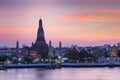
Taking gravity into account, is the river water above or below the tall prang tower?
below

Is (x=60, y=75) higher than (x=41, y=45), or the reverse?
(x=41, y=45)

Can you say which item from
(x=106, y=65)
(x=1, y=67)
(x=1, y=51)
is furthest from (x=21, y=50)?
(x=1, y=67)

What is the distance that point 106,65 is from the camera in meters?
95.8

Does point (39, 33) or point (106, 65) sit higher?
point (39, 33)

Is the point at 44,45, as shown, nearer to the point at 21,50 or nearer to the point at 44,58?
the point at 44,58

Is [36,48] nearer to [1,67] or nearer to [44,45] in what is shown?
[44,45]

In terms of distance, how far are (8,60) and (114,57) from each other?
22.9m

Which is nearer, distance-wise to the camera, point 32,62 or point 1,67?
point 1,67

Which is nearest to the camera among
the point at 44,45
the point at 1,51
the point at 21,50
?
the point at 44,45

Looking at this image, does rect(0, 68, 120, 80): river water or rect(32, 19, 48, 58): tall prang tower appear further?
rect(32, 19, 48, 58): tall prang tower

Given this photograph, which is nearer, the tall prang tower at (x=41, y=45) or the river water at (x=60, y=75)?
the river water at (x=60, y=75)

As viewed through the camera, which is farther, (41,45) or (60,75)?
(41,45)

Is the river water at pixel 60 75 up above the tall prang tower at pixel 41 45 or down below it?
below

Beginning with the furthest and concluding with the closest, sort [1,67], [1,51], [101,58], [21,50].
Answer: [1,51] → [21,50] → [101,58] → [1,67]
